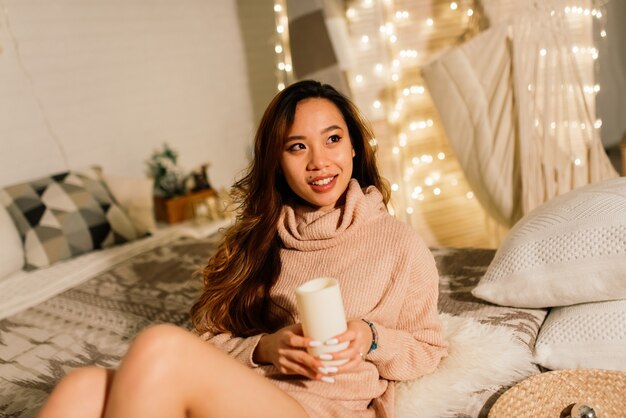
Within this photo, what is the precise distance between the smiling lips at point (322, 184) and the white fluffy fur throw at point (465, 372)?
483mm

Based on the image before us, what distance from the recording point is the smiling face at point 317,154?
51.6 inches

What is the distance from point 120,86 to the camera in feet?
10.5

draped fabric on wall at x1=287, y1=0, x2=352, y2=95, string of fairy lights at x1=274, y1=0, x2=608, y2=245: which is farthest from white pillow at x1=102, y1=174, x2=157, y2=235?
string of fairy lights at x1=274, y1=0, x2=608, y2=245

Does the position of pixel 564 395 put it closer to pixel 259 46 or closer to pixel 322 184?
pixel 322 184

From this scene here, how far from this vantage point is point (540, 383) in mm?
1144

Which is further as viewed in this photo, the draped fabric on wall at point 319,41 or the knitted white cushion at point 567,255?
the draped fabric on wall at point 319,41

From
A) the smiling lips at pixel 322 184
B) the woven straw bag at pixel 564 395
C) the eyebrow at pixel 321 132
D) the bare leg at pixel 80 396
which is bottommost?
the woven straw bag at pixel 564 395

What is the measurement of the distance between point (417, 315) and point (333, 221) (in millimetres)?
298

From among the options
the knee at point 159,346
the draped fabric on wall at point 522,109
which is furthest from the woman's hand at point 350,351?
the draped fabric on wall at point 522,109

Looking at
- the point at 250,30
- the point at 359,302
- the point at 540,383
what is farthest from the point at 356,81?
the point at 540,383

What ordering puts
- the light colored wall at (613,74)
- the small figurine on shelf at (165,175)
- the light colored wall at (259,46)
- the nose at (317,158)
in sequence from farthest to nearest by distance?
the light colored wall at (259,46) < the light colored wall at (613,74) < the small figurine on shelf at (165,175) < the nose at (317,158)

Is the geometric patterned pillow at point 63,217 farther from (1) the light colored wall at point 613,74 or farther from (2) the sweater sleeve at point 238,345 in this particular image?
(1) the light colored wall at point 613,74

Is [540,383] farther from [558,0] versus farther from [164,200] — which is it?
[164,200]

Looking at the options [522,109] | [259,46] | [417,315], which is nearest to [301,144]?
[417,315]
